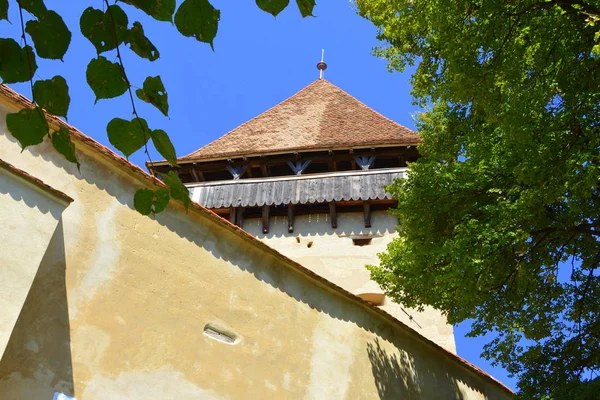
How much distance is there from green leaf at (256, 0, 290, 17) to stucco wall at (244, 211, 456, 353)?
1112 centimetres

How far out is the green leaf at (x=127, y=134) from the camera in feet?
7.17

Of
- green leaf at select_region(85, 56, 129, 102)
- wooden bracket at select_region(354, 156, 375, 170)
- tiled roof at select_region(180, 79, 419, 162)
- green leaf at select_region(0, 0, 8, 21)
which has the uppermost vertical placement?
tiled roof at select_region(180, 79, 419, 162)

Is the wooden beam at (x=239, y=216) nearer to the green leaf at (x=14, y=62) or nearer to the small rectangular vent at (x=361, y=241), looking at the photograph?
the small rectangular vent at (x=361, y=241)

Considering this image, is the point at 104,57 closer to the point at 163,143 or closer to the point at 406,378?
the point at 163,143

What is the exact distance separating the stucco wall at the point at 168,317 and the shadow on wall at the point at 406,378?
0.07ft

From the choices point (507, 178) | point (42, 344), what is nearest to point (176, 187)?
point (42, 344)

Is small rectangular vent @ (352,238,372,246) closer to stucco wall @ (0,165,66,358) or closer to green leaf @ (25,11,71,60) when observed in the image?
stucco wall @ (0,165,66,358)

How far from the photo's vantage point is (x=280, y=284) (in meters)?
6.91

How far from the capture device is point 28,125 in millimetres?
2123

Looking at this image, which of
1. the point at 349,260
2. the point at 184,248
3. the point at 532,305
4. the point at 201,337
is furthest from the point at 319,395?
the point at 349,260

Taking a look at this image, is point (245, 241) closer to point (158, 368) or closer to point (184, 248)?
point (184, 248)

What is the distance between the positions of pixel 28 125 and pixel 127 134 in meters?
0.32

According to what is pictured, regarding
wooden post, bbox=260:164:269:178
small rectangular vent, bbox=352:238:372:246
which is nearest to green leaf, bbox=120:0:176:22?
small rectangular vent, bbox=352:238:372:246

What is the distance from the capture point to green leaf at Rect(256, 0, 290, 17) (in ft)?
7.07
